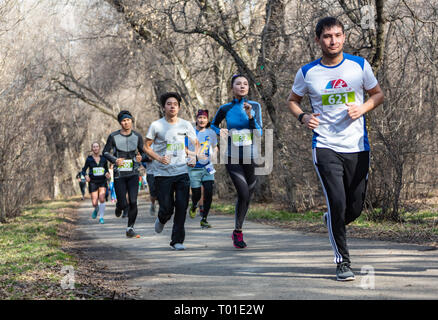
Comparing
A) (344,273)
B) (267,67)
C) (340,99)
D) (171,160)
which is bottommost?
(344,273)

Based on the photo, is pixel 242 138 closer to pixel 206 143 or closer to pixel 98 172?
pixel 206 143

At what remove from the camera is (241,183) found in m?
8.00

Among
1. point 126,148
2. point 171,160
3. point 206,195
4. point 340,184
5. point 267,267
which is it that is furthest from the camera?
point 206,195

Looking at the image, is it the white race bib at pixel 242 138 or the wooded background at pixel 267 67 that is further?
the wooded background at pixel 267 67

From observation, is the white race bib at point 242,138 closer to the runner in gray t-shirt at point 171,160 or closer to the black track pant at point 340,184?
the runner in gray t-shirt at point 171,160

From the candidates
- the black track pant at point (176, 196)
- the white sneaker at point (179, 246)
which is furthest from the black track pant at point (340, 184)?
the white sneaker at point (179, 246)

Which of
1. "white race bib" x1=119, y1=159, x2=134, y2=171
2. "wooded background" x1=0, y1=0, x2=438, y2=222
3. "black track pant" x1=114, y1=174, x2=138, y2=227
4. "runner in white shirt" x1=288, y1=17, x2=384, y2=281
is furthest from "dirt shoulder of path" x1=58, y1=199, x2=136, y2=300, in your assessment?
"wooded background" x1=0, y1=0, x2=438, y2=222

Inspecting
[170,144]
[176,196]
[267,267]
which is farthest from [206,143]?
[267,267]

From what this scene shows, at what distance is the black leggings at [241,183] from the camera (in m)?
8.01

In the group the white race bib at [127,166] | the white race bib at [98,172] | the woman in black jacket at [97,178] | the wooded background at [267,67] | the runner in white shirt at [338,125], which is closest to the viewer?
the runner in white shirt at [338,125]

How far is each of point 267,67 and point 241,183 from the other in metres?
5.57

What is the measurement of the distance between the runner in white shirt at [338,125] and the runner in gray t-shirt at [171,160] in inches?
111

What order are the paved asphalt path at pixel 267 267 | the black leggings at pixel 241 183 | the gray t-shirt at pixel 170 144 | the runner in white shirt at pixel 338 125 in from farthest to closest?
the gray t-shirt at pixel 170 144 → the black leggings at pixel 241 183 → the runner in white shirt at pixel 338 125 → the paved asphalt path at pixel 267 267
